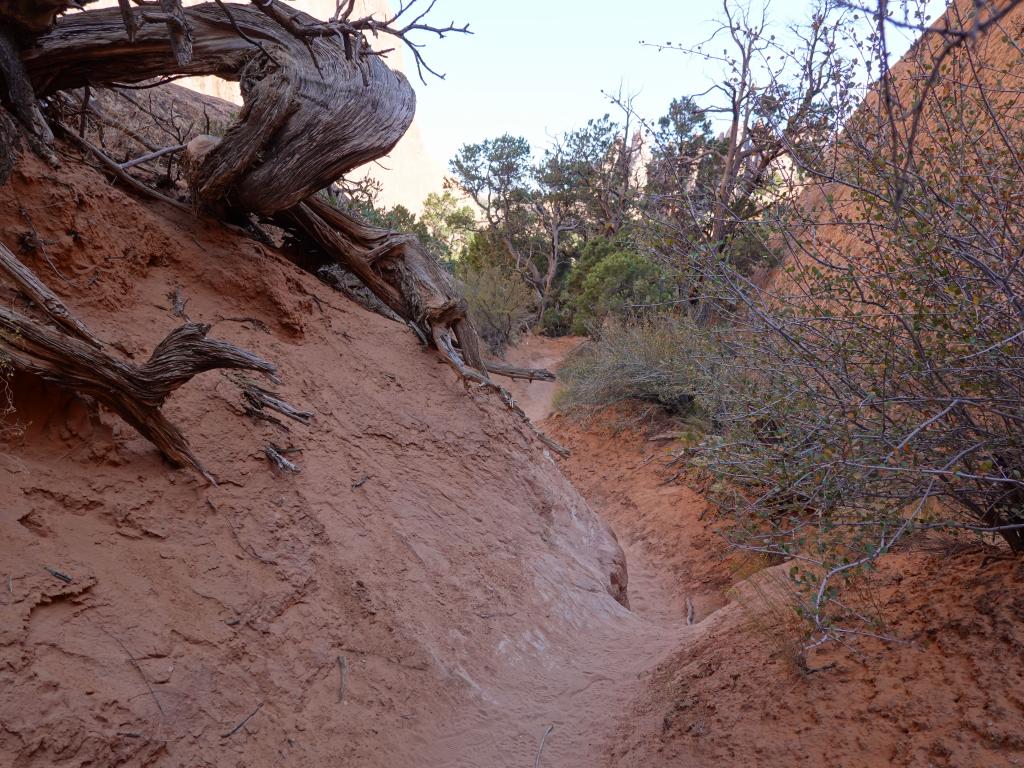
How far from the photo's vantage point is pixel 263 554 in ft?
11.3

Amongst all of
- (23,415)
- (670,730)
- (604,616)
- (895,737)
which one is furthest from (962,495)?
(23,415)

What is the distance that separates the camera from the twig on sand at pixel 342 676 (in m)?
3.25

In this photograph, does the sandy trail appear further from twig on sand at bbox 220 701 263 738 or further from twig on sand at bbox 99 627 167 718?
twig on sand at bbox 99 627 167 718

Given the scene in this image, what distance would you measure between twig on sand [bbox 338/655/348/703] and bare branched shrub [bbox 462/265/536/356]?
1627 cm

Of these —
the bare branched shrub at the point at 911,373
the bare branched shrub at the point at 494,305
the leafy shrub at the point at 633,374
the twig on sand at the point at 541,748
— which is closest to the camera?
the bare branched shrub at the point at 911,373

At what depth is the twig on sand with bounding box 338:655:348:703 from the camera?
10.7 feet

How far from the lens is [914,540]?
10.9ft

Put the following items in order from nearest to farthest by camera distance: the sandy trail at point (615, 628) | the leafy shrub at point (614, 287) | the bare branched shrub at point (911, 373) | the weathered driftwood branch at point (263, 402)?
the bare branched shrub at point (911, 373), the sandy trail at point (615, 628), the weathered driftwood branch at point (263, 402), the leafy shrub at point (614, 287)

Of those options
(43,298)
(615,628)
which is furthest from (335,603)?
(615,628)

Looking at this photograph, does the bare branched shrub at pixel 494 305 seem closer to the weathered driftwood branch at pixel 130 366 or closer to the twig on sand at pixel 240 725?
the weathered driftwood branch at pixel 130 366

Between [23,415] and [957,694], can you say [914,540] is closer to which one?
[957,694]

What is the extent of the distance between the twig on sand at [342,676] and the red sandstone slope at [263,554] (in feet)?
0.07

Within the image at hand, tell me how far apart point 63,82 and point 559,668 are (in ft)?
15.4

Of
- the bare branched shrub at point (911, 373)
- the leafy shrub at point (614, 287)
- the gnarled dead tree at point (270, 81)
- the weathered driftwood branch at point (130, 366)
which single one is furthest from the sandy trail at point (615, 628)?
the leafy shrub at point (614, 287)
